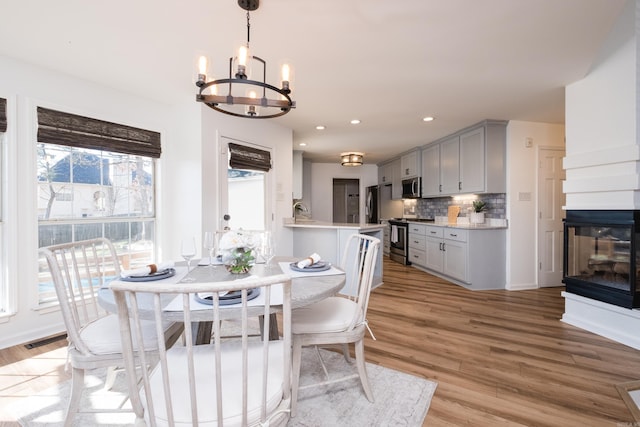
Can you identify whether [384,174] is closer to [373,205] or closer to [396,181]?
[396,181]

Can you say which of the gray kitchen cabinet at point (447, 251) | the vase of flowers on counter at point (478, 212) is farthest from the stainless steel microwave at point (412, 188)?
the vase of flowers on counter at point (478, 212)

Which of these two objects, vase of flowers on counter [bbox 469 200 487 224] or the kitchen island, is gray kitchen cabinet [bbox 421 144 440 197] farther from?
the kitchen island

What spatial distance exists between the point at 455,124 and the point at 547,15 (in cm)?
243

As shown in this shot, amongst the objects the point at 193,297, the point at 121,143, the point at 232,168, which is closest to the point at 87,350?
the point at 193,297

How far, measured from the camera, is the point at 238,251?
5.35 ft

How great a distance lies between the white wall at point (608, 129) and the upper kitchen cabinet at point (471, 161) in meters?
1.16

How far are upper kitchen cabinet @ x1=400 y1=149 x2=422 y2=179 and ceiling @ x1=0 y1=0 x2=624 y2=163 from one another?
8.01 feet

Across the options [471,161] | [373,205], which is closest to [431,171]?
[471,161]

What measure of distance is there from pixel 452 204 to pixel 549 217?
1.44 meters

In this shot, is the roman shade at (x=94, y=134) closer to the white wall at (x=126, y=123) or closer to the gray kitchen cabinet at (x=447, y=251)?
the white wall at (x=126, y=123)

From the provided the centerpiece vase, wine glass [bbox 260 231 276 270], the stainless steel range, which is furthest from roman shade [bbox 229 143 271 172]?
the stainless steel range

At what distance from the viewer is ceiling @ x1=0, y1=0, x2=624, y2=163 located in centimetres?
183

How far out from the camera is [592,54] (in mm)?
2391

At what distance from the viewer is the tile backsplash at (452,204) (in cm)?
433
